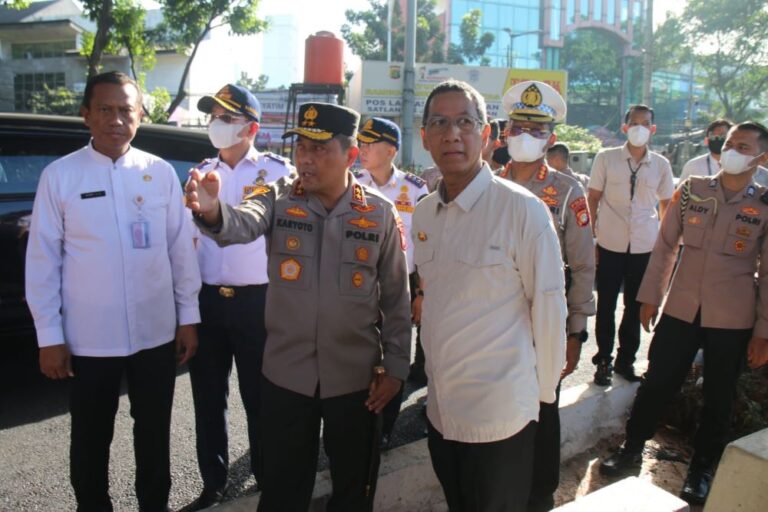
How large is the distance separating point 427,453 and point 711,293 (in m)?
1.61

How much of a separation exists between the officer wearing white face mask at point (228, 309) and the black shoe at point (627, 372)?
2.68 metres

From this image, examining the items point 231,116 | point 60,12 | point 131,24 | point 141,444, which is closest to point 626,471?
point 141,444

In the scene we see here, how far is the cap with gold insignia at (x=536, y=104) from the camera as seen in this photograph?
2875 millimetres

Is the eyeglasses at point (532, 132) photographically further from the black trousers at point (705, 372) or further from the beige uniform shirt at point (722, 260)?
the black trousers at point (705, 372)

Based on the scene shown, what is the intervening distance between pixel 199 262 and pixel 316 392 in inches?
39.4

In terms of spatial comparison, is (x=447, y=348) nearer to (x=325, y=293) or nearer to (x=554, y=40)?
(x=325, y=293)

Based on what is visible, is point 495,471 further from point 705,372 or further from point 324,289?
point 705,372

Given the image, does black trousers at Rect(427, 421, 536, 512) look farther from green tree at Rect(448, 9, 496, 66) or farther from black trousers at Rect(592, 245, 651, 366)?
green tree at Rect(448, 9, 496, 66)

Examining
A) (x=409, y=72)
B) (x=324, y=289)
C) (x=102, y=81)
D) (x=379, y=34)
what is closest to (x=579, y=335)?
(x=324, y=289)

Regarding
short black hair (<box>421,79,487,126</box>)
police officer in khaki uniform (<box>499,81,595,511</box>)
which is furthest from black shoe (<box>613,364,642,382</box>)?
short black hair (<box>421,79,487,126</box>)

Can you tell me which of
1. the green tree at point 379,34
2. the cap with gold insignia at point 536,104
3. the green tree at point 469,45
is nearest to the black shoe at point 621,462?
the cap with gold insignia at point 536,104

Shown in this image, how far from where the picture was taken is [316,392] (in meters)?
2.16

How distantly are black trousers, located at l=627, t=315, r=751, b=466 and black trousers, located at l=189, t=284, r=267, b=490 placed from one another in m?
2.02

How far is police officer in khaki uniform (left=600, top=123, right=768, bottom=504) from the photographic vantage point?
2955 millimetres
